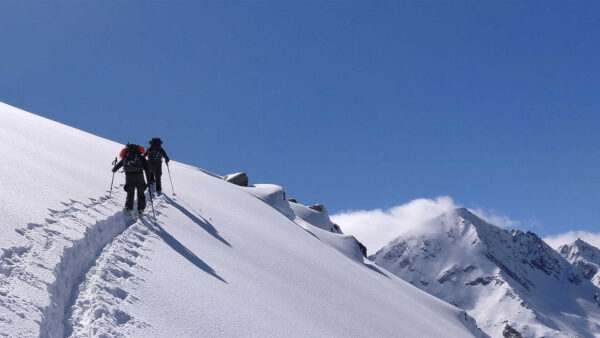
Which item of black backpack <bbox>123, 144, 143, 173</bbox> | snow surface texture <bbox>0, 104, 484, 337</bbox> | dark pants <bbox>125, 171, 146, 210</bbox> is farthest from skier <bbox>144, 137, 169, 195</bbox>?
dark pants <bbox>125, 171, 146, 210</bbox>

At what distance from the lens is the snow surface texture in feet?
22.4

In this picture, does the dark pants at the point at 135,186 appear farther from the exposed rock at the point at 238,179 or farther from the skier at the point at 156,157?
the exposed rock at the point at 238,179

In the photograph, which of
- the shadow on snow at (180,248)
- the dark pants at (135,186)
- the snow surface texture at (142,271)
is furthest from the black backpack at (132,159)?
the shadow on snow at (180,248)

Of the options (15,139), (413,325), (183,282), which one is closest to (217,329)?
(183,282)

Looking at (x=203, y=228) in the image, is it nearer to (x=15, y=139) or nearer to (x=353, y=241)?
(x=15, y=139)

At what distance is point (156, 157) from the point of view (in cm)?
1947

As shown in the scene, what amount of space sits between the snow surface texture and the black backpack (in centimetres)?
108

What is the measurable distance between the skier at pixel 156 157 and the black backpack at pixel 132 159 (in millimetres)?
4481

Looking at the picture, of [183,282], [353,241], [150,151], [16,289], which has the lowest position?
[16,289]

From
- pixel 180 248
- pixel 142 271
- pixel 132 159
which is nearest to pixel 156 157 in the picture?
pixel 132 159

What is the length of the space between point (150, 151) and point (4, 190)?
9847 millimetres

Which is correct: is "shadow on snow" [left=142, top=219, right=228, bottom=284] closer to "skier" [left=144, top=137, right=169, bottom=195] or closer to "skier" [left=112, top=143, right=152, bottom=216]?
"skier" [left=112, top=143, right=152, bottom=216]

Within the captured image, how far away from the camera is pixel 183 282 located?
9.08 m

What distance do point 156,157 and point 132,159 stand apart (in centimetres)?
512
